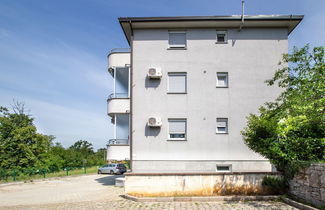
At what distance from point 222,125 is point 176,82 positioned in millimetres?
3503

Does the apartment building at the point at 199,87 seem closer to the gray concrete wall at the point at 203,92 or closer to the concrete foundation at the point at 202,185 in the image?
the gray concrete wall at the point at 203,92

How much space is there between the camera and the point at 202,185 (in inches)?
395

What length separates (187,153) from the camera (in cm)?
1294

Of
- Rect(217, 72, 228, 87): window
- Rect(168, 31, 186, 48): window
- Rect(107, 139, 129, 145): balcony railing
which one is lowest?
Rect(107, 139, 129, 145): balcony railing

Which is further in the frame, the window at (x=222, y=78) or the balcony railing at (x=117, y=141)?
the balcony railing at (x=117, y=141)

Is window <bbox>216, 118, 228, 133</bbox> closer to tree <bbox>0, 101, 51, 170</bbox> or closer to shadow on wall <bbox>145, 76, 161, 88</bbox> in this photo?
shadow on wall <bbox>145, 76, 161, 88</bbox>

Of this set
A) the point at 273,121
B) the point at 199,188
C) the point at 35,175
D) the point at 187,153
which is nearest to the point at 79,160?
the point at 35,175

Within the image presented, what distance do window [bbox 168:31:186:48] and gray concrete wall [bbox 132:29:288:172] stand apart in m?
0.29

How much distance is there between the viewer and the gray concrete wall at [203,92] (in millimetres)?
12945

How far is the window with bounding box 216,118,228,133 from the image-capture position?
13201mm

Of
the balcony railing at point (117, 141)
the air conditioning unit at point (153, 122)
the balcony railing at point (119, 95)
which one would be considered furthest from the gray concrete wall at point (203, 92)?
the balcony railing at point (117, 141)

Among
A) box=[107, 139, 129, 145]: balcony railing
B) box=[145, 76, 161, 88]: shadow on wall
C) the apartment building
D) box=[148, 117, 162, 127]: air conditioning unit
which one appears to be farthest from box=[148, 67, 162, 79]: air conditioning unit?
box=[107, 139, 129, 145]: balcony railing

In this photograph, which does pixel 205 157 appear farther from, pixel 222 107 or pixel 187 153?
pixel 222 107

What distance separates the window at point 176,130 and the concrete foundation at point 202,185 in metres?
3.26
